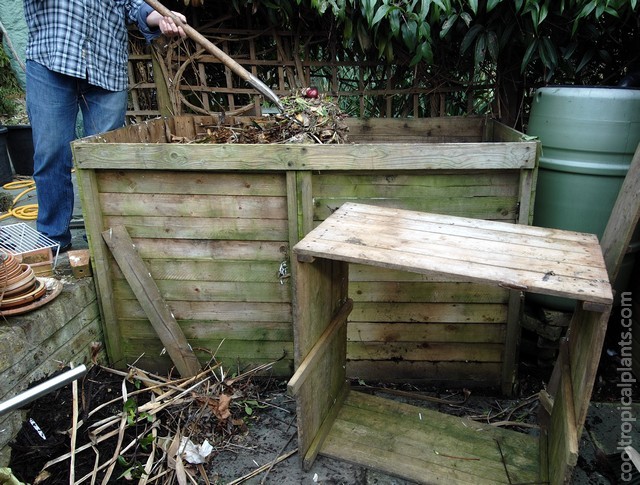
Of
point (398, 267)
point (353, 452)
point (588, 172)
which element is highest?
point (588, 172)

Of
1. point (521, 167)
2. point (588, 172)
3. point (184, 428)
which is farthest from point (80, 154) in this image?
point (588, 172)

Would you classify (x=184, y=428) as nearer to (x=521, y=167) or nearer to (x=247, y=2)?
(x=521, y=167)

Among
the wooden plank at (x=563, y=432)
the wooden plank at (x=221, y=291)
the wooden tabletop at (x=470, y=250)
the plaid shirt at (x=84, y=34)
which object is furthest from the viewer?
the plaid shirt at (x=84, y=34)

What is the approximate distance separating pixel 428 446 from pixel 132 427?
1390 mm

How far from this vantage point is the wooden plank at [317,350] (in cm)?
176

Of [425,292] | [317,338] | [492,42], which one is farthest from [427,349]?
[492,42]

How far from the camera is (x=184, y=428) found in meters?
2.21

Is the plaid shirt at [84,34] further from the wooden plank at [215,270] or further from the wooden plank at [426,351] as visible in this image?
the wooden plank at [426,351]

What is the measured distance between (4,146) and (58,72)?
300cm

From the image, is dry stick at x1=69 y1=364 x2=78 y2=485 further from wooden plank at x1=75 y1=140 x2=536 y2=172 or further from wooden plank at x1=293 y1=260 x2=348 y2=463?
wooden plank at x1=75 y1=140 x2=536 y2=172

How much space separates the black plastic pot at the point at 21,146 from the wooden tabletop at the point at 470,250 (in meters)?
4.95

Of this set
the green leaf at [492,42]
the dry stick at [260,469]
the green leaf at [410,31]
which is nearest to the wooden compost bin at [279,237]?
the green leaf at [492,42]

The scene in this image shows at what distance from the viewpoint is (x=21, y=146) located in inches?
211

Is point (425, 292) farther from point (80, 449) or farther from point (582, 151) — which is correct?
point (80, 449)
